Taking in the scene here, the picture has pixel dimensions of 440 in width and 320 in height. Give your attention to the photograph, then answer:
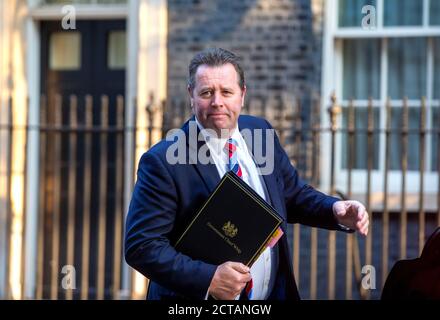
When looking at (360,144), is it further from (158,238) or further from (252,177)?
(158,238)

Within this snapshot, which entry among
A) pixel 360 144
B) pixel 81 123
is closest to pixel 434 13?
pixel 360 144

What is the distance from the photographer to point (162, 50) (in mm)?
7289

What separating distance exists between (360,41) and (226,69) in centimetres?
451

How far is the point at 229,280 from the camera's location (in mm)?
2842

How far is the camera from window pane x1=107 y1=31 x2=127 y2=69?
7.78 metres

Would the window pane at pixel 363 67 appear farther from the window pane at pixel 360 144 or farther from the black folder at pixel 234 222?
the black folder at pixel 234 222

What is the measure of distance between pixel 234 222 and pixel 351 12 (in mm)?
4685

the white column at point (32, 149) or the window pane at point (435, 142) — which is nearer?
the window pane at point (435, 142)

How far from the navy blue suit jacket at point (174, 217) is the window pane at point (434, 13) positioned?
4.23m

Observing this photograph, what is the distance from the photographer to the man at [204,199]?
2.87 m
